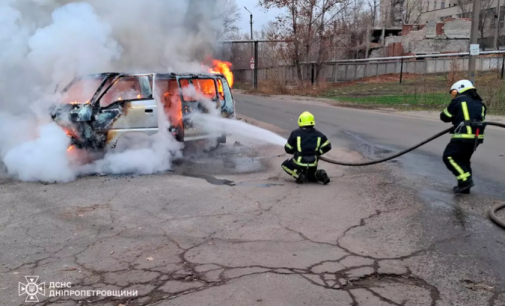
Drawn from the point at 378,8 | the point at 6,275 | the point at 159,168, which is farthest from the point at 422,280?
the point at 378,8

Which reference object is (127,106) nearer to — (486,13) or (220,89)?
(220,89)

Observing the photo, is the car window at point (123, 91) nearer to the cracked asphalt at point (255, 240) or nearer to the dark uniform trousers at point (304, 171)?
the cracked asphalt at point (255, 240)

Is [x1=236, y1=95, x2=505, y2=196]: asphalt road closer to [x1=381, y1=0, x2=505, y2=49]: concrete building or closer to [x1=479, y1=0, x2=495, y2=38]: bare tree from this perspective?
[x1=381, y1=0, x2=505, y2=49]: concrete building

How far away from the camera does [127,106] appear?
7.50 m

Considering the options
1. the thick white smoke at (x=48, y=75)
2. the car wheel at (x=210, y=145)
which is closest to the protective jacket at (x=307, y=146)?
the thick white smoke at (x=48, y=75)

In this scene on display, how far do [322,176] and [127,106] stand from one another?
3759 millimetres

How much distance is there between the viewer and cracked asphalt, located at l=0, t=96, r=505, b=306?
3.30 metres


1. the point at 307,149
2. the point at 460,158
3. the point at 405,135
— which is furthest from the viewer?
the point at 405,135

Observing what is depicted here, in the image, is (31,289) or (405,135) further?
(405,135)

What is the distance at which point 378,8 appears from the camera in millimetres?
63469

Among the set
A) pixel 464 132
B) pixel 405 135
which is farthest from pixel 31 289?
pixel 405 135

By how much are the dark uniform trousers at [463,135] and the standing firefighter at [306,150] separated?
1824mm

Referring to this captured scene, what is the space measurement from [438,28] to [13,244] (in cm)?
4714

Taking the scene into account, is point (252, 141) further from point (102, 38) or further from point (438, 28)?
point (438, 28)
